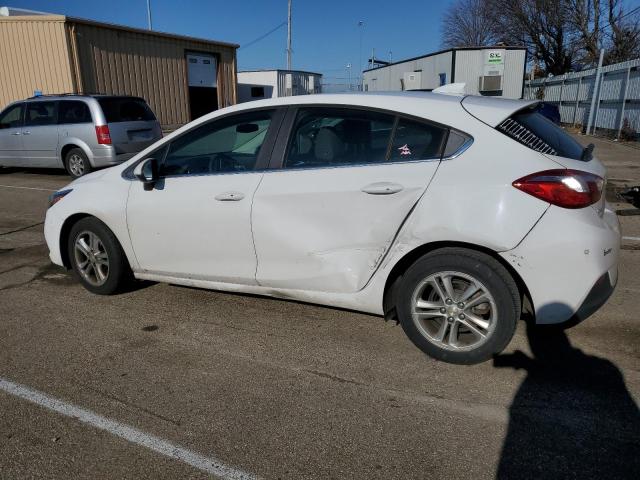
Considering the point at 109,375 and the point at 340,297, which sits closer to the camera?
the point at 109,375

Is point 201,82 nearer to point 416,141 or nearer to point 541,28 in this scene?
point 416,141

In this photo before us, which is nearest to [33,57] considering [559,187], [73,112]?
[73,112]

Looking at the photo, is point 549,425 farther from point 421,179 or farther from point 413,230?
point 421,179

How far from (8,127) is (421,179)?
11.9 m

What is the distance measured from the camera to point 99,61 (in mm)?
18609

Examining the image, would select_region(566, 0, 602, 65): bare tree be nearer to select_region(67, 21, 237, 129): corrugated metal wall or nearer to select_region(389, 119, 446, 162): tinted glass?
select_region(67, 21, 237, 129): corrugated metal wall

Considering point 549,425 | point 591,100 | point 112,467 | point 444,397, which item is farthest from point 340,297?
point 591,100

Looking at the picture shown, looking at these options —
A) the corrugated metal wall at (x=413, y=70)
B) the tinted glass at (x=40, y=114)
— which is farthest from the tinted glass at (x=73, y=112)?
the corrugated metal wall at (x=413, y=70)

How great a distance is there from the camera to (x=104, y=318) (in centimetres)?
407

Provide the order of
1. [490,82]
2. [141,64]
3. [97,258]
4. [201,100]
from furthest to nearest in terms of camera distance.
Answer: [490,82] → [201,100] → [141,64] → [97,258]

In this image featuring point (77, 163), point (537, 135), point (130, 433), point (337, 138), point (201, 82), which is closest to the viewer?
point (130, 433)

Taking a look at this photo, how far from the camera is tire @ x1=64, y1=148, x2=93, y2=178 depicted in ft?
36.0

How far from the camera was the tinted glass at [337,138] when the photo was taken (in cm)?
329

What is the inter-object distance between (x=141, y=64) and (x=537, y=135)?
20.2 meters
